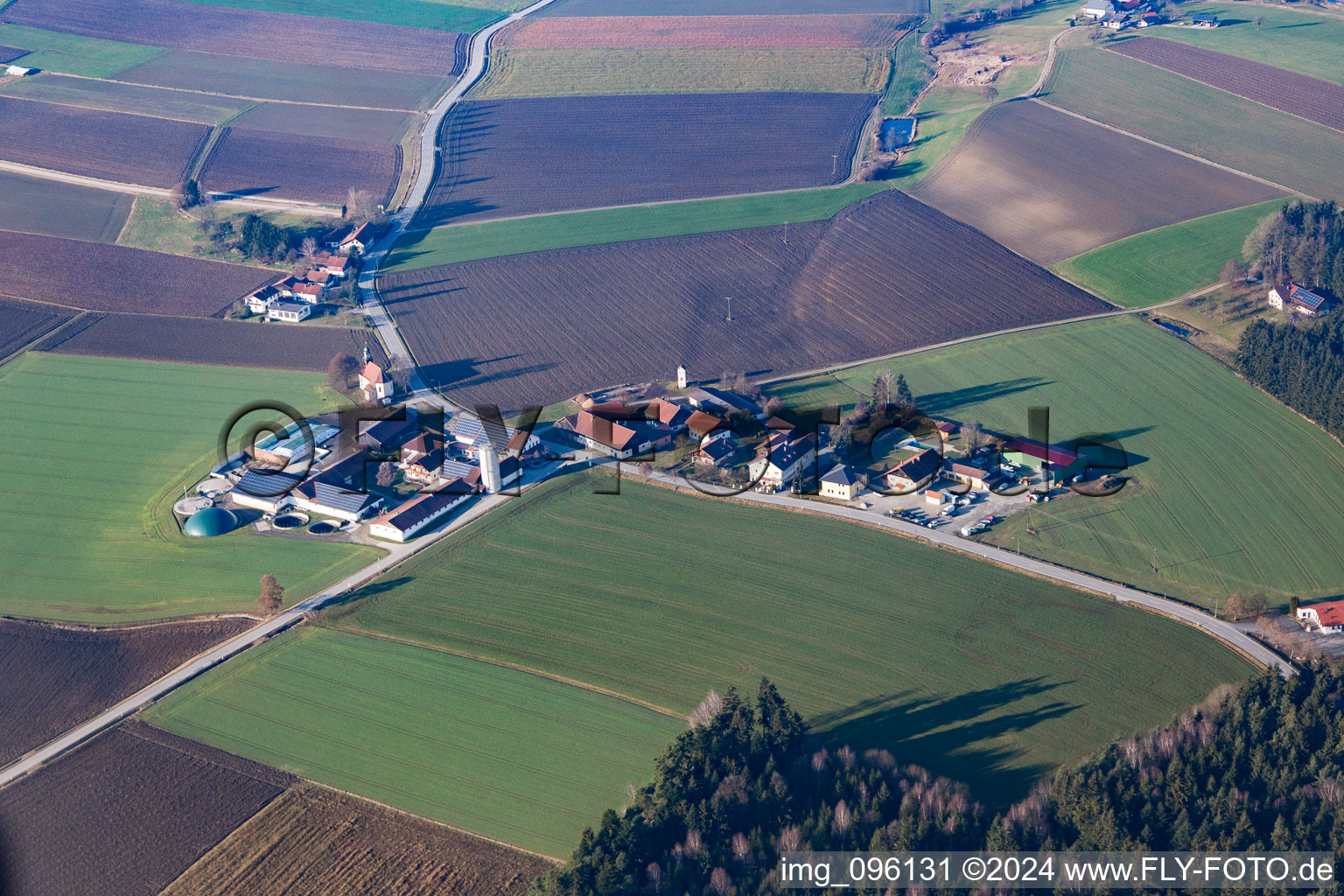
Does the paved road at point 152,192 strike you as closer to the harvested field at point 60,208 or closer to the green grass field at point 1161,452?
the harvested field at point 60,208

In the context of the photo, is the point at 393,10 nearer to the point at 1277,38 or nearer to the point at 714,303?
the point at 714,303

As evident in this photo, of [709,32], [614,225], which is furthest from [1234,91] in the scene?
[614,225]

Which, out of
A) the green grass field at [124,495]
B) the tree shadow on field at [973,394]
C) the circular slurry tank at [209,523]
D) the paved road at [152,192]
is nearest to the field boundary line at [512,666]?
the green grass field at [124,495]

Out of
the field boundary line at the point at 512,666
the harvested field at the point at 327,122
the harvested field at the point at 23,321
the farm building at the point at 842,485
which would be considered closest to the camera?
the field boundary line at the point at 512,666

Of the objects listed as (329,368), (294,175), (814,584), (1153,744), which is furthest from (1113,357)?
(294,175)

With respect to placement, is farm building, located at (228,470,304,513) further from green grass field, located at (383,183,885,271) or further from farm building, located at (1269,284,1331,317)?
farm building, located at (1269,284,1331,317)

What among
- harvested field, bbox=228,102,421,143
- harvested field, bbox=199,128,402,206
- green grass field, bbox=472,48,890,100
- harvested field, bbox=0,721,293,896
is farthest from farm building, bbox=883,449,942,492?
harvested field, bbox=228,102,421,143
